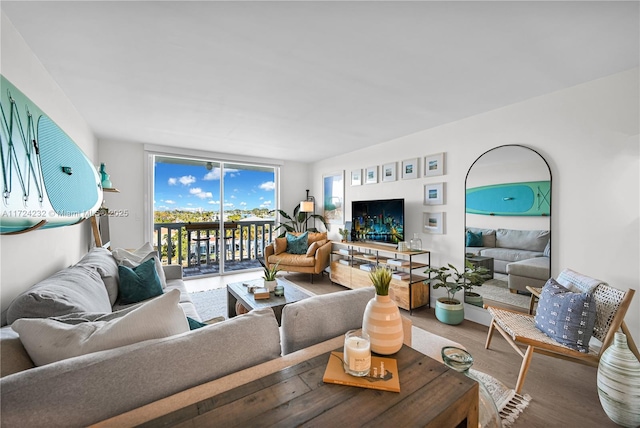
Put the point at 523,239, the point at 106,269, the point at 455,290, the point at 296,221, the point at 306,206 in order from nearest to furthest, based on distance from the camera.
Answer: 1. the point at 106,269
2. the point at 523,239
3. the point at 455,290
4. the point at 306,206
5. the point at 296,221

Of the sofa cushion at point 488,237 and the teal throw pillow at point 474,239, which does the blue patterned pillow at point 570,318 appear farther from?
the teal throw pillow at point 474,239

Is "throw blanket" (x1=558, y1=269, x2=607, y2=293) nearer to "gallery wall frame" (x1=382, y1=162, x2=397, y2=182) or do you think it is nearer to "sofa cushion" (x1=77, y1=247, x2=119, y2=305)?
"gallery wall frame" (x1=382, y1=162, x2=397, y2=182)

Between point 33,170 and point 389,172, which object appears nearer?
→ point 33,170

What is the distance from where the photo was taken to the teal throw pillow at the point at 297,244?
499 centimetres

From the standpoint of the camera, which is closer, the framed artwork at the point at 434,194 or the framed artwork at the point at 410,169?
the framed artwork at the point at 434,194

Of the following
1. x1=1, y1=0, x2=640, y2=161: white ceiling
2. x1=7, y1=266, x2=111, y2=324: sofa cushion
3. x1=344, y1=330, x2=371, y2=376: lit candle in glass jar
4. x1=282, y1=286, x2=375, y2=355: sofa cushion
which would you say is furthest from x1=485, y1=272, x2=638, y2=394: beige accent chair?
x1=7, y1=266, x2=111, y2=324: sofa cushion

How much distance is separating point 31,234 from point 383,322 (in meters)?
2.32

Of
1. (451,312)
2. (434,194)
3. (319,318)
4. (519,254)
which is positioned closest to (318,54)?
(319,318)

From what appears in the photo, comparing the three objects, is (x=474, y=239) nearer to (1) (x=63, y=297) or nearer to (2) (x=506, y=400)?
(2) (x=506, y=400)

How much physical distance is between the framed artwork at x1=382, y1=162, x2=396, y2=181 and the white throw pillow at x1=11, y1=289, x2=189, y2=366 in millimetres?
3546

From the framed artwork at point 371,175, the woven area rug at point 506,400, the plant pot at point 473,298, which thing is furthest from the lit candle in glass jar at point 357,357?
the framed artwork at point 371,175

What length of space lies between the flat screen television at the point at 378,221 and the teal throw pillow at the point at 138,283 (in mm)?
2910

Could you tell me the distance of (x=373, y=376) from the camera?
3.06ft

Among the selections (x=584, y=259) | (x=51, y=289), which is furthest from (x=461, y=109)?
(x=51, y=289)
